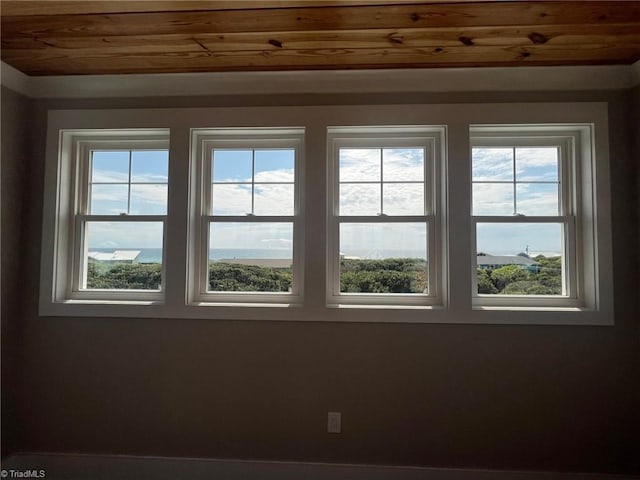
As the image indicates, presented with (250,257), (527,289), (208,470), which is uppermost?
(250,257)

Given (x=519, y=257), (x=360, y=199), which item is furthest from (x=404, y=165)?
(x=519, y=257)

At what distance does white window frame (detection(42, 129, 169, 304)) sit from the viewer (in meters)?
2.25

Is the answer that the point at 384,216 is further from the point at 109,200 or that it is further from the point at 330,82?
the point at 109,200

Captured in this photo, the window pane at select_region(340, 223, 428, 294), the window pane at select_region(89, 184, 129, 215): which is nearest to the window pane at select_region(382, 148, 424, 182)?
the window pane at select_region(340, 223, 428, 294)

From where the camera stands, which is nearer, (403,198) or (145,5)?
(145,5)

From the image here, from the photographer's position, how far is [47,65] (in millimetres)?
2086

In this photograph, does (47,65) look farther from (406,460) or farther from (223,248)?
(406,460)

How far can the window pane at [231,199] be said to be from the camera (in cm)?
229

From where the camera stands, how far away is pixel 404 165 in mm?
2250

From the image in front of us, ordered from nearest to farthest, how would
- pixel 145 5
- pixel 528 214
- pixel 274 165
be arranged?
pixel 145 5 < pixel 528 214 < pixel 274 165

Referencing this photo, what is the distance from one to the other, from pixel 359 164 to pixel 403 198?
35 cm

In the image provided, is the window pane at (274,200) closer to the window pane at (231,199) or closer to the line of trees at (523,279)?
the window pane at (231,199)

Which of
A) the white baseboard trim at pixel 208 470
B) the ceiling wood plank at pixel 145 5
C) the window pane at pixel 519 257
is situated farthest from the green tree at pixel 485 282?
the ceiling wood plank at pixel 145 5

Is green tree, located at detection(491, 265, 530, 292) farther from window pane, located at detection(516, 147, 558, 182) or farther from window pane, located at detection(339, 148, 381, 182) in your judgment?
window pane, located at detection(339, 148, 381, 182)
